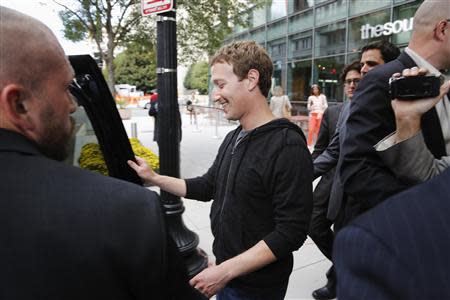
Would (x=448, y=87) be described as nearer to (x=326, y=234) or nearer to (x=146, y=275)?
(x=146, y=275)

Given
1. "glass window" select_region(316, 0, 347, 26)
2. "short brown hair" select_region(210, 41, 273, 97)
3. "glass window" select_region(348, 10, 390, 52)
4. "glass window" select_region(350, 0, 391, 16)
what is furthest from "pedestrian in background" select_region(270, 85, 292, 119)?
"short brown hair" select_region(210, 41, 273, 97)

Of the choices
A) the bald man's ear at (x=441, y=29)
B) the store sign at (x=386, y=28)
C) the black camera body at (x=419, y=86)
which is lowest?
the black camera body at (x=419, y=86)

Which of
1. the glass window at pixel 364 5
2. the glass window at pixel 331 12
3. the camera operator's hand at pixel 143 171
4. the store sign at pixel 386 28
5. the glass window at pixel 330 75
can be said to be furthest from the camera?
the glass window at pixel 330 75

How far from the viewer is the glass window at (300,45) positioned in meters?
16.8

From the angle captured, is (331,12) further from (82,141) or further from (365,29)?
(82,141)

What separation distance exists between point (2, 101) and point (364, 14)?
1474 centimetres

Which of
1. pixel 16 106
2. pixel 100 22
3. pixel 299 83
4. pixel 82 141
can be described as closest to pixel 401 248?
pixel 16 106

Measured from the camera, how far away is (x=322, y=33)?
16031 millimetres

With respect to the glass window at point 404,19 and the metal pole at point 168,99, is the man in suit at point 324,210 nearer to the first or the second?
the metal pole at point 168,99

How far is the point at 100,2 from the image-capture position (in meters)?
7.21

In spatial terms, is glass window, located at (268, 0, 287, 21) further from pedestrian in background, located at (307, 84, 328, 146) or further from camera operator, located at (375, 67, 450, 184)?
camera operator, located at (375, 67, 450, 184)

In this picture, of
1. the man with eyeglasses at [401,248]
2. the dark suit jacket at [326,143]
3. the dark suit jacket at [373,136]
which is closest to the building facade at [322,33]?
the dark suit jacket at [326,143]

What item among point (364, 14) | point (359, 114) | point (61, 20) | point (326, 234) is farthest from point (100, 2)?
point (364, 14)

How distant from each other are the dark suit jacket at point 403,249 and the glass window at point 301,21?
17.1 meters
